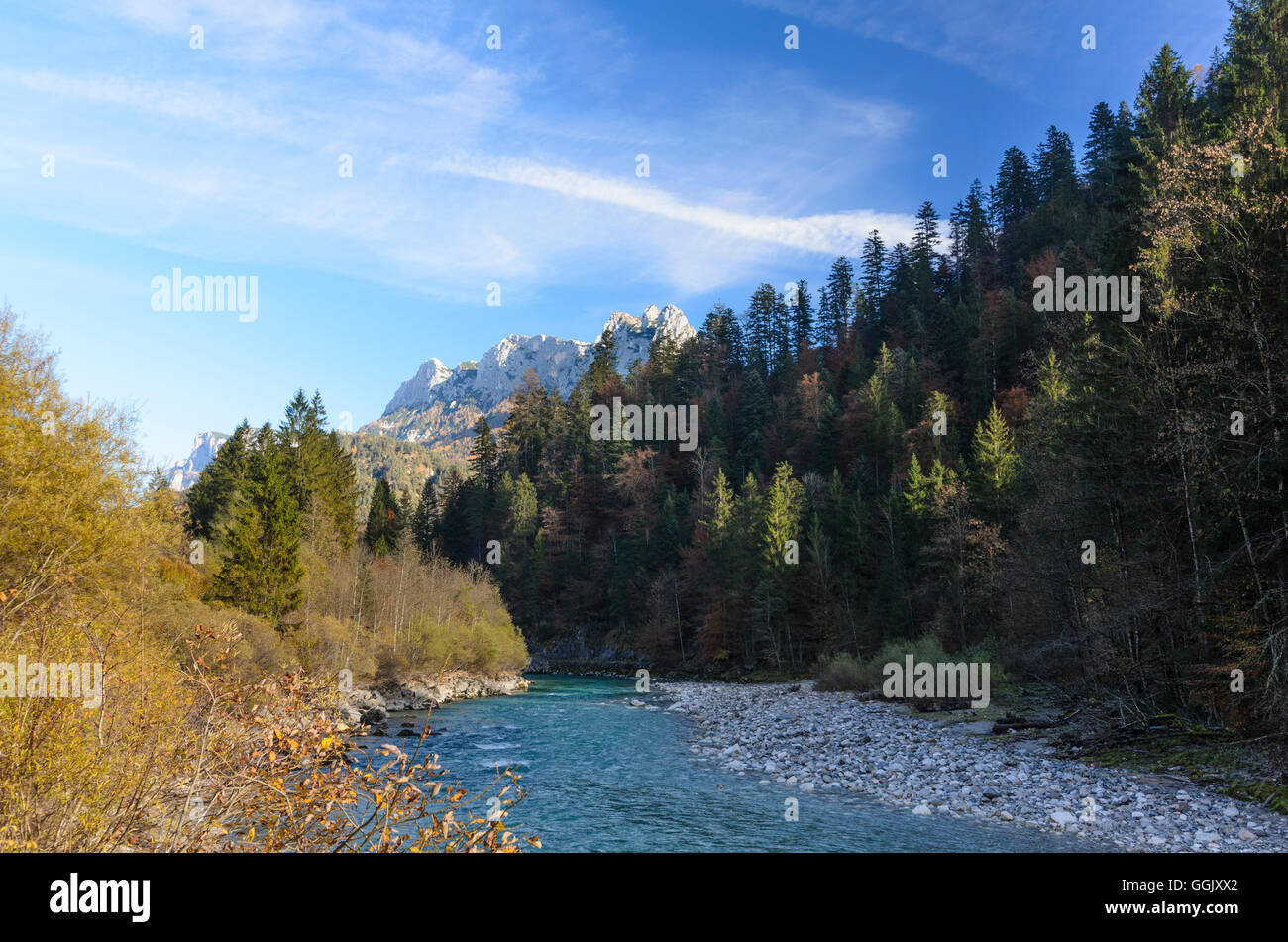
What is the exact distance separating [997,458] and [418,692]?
35602mm

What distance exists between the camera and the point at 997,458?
3747cm

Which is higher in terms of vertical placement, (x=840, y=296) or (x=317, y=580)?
(x=840, y=296)

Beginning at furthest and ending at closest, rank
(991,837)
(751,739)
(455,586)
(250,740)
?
(455,586) → (751,739) → (991,837) → (250,740)

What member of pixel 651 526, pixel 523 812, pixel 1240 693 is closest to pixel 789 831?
pixel 523 812

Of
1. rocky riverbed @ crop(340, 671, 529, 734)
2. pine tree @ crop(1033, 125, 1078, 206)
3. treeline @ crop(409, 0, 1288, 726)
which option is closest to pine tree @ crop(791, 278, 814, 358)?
treeline @ crop(409, 0, 1288, 726)

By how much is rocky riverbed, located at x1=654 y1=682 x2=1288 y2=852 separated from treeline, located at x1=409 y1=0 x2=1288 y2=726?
266 centimetres

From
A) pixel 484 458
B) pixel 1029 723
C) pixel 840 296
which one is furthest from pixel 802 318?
pixel 1029 723

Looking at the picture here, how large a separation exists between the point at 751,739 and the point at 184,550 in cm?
3321

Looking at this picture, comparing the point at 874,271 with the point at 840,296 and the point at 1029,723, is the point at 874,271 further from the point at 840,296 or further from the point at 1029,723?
the point at 1029,723

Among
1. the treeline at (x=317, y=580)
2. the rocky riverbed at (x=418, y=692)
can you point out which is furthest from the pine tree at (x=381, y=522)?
the rocky riverbed at (x=418, y=692)

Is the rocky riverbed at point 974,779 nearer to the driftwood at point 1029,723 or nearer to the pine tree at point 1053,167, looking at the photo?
the driftwood at point 1029,723

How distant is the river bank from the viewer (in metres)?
32.1
